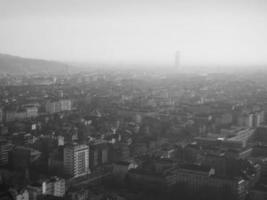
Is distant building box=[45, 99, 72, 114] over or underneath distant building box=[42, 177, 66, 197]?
underneath

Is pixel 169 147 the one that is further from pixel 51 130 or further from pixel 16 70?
pixel 16 70

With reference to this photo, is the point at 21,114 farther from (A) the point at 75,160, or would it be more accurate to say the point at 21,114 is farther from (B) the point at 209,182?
(B) the point at 209,182

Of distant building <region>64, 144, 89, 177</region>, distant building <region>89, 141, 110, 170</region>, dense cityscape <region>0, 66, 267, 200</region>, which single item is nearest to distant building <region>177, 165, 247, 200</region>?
dense cityscape <region>0, 66, 267, 200</region>

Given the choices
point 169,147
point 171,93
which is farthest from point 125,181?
point 171,93

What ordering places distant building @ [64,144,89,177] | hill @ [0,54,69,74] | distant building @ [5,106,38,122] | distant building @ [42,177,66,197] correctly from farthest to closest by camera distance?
hill @ [0,54,69,74]
distant building @ [5,106,38,122]
distant building @ [64,144,89,177]
distant building @ [42,177,66,197]

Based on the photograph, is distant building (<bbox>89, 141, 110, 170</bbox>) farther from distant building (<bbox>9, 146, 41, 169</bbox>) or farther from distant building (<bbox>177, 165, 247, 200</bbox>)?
distant building (<bbox>177, 165, 247, 200</bbox>)

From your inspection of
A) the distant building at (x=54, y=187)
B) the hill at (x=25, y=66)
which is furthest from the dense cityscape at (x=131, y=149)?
the hill at (x=25, y=66)

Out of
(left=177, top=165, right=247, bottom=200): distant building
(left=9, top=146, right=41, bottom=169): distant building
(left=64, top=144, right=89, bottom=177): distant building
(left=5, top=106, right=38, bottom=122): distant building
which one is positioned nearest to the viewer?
(left=177, top=165, right=247, bottom=200): distant building

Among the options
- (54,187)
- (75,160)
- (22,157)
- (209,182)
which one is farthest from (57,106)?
(209,182)

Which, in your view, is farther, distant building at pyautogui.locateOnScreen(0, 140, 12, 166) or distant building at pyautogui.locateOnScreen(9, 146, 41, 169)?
distant building at pyautogui.locateOnScreen(0, 140, 12, 166)
